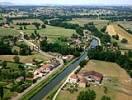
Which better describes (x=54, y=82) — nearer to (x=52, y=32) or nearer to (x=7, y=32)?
(x=7, y=32)

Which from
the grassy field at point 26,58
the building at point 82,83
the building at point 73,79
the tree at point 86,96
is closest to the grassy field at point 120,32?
the grassy field at point 26,58

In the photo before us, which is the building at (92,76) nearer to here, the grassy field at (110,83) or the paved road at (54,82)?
the grassy field at (110,83)

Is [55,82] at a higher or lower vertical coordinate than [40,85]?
lower

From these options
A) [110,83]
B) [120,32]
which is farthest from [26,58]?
[120,32]

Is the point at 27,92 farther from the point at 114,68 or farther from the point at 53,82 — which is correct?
the point at 114,68

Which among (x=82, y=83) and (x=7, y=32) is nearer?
(x=82, y=83)

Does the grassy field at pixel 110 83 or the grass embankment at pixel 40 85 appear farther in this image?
the grassy field at pixel 110 83

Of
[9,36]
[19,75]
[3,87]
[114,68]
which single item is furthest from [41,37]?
[3,87]

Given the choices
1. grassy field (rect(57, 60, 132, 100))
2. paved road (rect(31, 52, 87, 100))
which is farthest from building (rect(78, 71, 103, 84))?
paved road (rect(31, 52, 87, 100))

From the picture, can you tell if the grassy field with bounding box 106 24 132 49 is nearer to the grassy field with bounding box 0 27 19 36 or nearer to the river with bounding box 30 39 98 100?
the grassy field with bounding box 0 27 19 36
